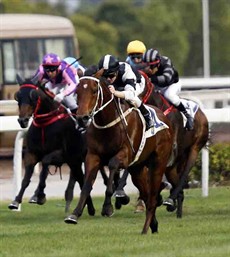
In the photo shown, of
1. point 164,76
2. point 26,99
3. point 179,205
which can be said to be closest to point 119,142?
point 26,99

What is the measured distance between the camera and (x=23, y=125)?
1236 centimetres

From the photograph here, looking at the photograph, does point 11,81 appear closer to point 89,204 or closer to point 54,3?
point 89,204

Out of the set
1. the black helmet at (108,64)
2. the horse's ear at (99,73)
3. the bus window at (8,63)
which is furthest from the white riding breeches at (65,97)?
the bus window at (8,63)

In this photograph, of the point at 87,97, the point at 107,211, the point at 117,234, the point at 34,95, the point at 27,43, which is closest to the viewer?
the point at 87,97

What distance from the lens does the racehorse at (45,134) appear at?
12.7 metres

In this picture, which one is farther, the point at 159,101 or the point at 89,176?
the point at 159,101

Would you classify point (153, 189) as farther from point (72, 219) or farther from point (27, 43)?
point (27, 43)

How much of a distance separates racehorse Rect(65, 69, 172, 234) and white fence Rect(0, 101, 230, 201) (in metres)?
3.06

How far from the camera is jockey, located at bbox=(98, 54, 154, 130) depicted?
10734 mm

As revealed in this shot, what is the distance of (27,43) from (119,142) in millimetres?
13548

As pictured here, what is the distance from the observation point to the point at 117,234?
1055 centimetres

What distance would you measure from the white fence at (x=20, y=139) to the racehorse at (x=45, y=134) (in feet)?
2.93

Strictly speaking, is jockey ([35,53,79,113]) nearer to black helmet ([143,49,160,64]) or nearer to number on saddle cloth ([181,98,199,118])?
black helmet ([143,49,160,64])

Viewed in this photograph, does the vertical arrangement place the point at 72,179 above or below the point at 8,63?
above
